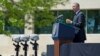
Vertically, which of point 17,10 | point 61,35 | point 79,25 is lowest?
point 61,35

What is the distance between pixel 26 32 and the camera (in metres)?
32.3

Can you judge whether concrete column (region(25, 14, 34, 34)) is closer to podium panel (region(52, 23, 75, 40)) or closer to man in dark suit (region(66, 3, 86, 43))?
man in dark suit (region(66, 3, 86, 43))

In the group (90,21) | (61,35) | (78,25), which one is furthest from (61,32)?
(90,21)

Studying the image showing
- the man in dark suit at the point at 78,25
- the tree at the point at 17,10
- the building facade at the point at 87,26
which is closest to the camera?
the man in dark suit at the point at 78,25

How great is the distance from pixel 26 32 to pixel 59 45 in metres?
22.3

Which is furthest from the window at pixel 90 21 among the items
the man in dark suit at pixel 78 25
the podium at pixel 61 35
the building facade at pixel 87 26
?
the podium at pixel 61 35

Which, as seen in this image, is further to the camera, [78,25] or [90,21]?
[90,21]

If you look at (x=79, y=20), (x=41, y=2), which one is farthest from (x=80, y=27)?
(x=41, y=2)

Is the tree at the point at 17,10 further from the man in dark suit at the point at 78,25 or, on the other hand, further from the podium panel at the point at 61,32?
the podium panel at the point at 61,32

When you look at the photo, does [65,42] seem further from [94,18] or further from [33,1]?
[94,18]

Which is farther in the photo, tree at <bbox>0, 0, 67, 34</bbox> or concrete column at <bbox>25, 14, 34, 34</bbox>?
concrete column at <bbox>25, 14, 34, 34</bbox>

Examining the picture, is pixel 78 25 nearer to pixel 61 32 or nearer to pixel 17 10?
pixel 61 32

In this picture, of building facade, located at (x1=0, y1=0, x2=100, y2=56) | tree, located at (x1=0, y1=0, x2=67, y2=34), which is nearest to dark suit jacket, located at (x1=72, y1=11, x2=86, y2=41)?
tree, located at (x1=0, y1=0, x2=67, y2=34)

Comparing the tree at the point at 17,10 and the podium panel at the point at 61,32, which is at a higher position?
the tree at the point at 17,10
